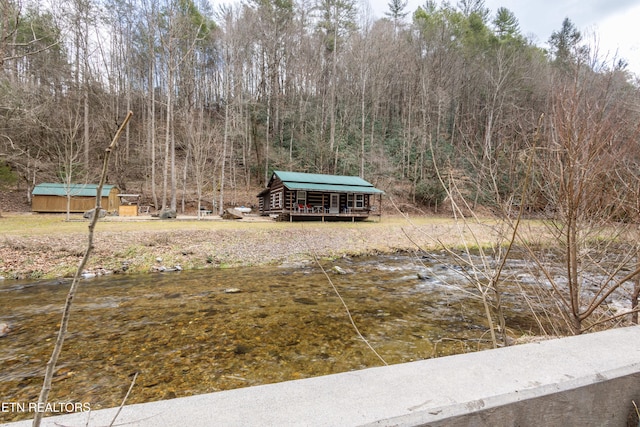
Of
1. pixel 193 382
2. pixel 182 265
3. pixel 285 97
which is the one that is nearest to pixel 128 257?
pixel 182 265

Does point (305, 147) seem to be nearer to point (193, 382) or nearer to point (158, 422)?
point (193, 382)

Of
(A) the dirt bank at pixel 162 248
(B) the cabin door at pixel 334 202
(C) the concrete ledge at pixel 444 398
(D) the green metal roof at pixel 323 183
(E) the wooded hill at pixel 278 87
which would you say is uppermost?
(E) the wooded hill at pixel 278 87

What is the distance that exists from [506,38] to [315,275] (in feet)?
128

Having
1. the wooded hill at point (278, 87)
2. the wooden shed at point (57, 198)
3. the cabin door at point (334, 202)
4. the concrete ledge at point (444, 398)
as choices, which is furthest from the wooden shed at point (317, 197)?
the concrete ledge at point (444, 398)

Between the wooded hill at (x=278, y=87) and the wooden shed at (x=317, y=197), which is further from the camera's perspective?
the wooded hill at (x=278, y=87)

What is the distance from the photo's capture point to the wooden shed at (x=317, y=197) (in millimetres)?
22672

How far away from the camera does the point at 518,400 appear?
44.8 inches

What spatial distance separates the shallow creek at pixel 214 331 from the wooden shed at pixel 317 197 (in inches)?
548

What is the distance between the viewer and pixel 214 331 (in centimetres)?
531

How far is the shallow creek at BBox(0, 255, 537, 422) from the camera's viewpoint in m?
3.85

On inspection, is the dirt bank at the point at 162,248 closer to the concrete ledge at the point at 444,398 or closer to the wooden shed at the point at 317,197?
the concrete ledge at the point at 444,398

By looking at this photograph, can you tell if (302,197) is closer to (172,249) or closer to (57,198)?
(172,249)

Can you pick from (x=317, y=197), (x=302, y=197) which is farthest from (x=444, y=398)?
(x=317, y=197)

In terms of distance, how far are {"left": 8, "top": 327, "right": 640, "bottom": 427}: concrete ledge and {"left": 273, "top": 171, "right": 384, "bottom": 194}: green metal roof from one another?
2060cm
